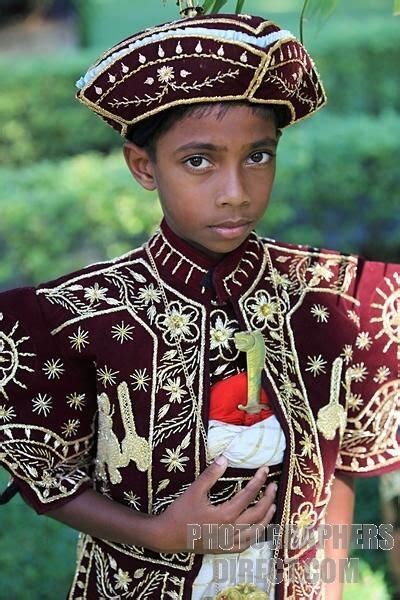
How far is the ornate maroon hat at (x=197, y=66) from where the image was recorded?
5.97 feet

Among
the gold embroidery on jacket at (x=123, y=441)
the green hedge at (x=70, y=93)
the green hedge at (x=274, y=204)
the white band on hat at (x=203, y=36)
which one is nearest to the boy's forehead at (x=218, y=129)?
the white band on hat at (x=203, y=36)

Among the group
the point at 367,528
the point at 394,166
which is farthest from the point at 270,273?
the point at 394,166

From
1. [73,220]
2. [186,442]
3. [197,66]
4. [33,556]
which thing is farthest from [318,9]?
[73,220]

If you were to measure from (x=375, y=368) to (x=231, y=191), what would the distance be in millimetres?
567

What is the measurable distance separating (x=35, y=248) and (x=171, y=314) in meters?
3.87

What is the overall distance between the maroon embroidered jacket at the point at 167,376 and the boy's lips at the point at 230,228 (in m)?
0.13

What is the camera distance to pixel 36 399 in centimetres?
195

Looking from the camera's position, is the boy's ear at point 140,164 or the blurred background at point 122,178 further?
the blurred background at point 122,178

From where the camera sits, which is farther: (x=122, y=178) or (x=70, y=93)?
(x=70, y=93)

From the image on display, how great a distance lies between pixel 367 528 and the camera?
292 cm

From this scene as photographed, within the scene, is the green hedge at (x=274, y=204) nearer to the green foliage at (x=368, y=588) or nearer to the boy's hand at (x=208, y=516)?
the green foliage at (x=368, y=588)

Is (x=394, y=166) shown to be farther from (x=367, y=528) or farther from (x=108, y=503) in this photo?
(x=108, y=503)

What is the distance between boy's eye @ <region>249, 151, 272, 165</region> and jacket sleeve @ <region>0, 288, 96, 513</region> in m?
0.48

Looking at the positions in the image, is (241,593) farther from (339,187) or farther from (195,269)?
(339,187)
